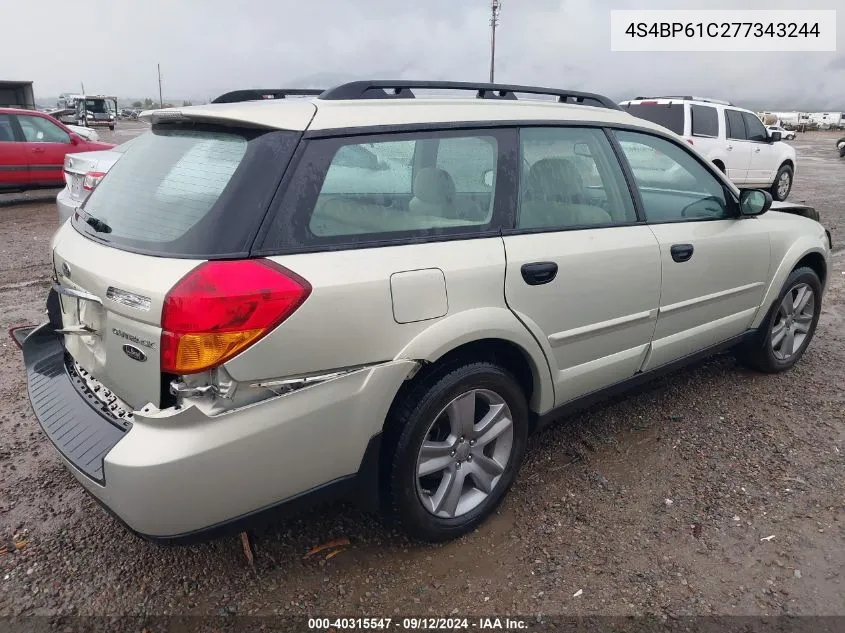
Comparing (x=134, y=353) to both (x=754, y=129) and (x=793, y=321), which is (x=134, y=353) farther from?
(x=754, y=129)

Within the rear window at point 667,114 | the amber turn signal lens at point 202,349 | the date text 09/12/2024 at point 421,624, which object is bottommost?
the date text 09/12/2024 at point 421,624

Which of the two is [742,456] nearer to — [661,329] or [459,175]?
[661,329]

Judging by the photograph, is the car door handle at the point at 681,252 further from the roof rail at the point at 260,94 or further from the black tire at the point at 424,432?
the roof rail at the point at 260,94

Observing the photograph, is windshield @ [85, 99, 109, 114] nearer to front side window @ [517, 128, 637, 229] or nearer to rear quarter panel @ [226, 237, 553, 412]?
front side window @ [517, 128, 637, 229]

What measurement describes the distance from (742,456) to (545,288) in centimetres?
151

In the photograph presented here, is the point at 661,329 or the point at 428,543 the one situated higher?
the point at 661,329

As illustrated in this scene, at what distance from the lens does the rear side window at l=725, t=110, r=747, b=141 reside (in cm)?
1160

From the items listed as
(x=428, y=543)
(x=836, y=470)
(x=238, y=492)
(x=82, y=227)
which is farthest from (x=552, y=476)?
(x=82, y=227)

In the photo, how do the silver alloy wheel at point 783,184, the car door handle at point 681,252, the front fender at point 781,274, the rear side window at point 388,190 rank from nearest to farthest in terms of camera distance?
the rear side window at point 388,190 < the car door handle at point 681,252 < the front fender at point 781,274 < the silver alloy wheel at point 783,184

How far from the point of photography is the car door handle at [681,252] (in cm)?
312

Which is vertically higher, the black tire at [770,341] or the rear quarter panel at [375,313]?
the rear quarter panel at [375,313]

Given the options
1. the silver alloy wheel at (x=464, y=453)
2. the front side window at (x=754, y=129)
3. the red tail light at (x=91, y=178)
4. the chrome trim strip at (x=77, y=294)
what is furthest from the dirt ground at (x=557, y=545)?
the front side window at (x=754, y=129)

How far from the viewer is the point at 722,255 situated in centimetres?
341

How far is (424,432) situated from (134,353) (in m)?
1.00
